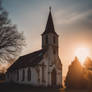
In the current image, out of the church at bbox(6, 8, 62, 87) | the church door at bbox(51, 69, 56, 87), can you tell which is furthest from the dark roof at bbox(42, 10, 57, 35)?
the church door at bbox(51, 69, 56, 87)

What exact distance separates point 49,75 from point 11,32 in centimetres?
1461

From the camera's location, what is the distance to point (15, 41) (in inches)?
1188

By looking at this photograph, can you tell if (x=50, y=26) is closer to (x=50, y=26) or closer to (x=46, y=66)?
(x=50, y=26)

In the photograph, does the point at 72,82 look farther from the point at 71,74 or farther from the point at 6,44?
the point at 6,44

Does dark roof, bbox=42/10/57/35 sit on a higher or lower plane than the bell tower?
higher

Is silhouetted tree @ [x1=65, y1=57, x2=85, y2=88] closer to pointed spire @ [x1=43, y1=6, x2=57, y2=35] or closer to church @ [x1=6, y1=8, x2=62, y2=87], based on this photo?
church @ [x1=6, y1=8, x2=62, y2=87]

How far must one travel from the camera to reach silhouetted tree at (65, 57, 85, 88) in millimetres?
33375

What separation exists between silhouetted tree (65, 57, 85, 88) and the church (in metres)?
4.59

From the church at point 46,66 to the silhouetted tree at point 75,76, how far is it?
4.59m

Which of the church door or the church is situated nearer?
the church

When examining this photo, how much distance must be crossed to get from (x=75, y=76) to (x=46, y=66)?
290 inches

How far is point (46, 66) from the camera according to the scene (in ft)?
121

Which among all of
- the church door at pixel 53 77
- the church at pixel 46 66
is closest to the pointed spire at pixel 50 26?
the church at pixel 46 66

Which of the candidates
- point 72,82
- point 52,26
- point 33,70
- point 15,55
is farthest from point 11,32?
point 72,82
